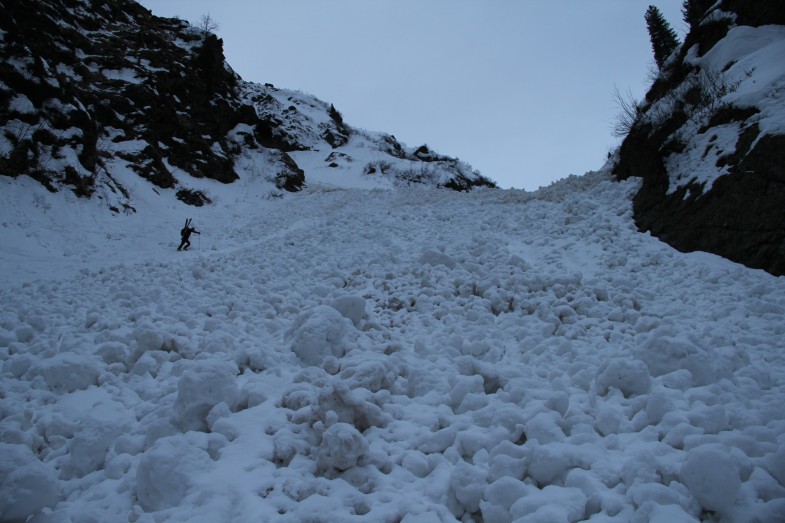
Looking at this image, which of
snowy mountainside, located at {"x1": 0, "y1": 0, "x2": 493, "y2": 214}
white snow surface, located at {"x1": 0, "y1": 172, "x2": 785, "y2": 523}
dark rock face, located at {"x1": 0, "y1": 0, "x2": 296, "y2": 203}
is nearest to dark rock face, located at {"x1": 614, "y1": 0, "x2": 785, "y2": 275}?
white snow surface, located at {"x1": 0, "y1": 172, "x2": 785, "y2": 523}

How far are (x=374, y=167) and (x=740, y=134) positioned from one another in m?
39.8

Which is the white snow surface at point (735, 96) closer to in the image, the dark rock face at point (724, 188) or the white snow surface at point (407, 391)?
the dark rock face at point (724, 188)

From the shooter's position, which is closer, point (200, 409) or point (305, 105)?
point (200, 409)

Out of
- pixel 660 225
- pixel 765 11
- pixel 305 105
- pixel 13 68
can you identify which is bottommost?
pixel 660 225

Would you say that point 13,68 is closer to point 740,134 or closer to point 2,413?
point 2,413

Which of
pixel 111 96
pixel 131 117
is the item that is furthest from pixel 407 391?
pixel 111 96

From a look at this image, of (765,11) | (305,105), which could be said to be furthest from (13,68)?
(305,105)

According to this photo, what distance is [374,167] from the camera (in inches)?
1836

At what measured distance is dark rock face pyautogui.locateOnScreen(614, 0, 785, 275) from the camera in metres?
6.85

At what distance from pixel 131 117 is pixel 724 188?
29264 mm

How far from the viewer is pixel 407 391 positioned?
4840 mm

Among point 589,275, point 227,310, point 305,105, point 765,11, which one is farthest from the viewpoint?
point 305,105

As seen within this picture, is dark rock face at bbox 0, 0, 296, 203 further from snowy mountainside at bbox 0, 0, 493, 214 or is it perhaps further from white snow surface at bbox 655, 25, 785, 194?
white snow surface at bbox 655, 25, 785, 194

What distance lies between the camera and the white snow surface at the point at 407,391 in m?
3.11
